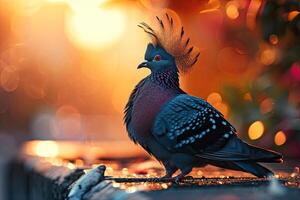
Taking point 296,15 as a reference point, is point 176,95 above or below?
below

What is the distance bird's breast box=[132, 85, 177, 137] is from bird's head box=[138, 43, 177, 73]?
149 millimetres

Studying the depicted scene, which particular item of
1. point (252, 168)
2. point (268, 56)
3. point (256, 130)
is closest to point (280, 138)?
point (256, 130)

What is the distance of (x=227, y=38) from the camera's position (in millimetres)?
8391

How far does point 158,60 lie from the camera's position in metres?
5.52

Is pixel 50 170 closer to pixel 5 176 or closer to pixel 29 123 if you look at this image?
pixel 5 176

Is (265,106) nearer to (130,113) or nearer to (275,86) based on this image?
(275,86)

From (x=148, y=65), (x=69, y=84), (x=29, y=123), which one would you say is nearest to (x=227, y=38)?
(x=148, y=65)

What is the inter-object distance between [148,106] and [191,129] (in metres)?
0.29

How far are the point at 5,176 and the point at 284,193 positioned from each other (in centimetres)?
815

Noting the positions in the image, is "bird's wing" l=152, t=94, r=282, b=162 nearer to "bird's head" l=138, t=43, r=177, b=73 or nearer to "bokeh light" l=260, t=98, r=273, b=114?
"bird's head" l=138, t=43, r=177, b=73

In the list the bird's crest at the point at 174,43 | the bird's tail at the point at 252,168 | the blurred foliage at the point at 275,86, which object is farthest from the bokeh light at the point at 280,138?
the bird's tail at the point at 252,168

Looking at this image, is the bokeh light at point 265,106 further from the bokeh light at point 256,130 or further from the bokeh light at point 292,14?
the bokeh light at point 292,14

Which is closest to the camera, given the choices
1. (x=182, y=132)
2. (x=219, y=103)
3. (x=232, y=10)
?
(x=182, y=132)

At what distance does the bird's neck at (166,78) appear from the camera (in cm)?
545
